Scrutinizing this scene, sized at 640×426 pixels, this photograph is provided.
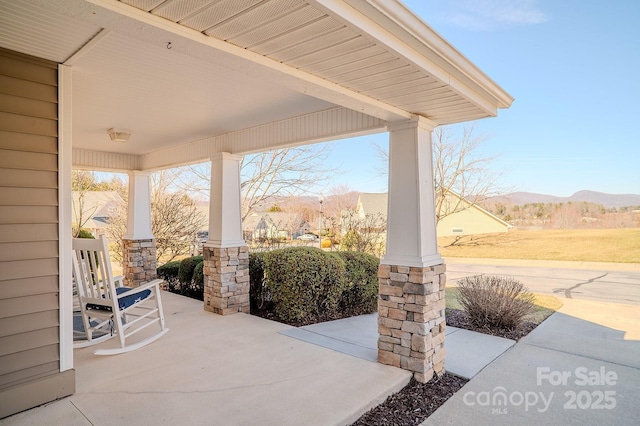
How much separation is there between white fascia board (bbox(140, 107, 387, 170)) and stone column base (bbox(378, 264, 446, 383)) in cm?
150

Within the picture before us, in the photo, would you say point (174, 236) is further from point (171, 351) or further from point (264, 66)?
point (264, 66)

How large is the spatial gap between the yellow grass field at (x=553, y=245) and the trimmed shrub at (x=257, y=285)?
10454 mm

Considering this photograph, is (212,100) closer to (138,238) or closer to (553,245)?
(138,238)

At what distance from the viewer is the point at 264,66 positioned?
212 centimetres

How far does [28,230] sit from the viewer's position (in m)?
2.50

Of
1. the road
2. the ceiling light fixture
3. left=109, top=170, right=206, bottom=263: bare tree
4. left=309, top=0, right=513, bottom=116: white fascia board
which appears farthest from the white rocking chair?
the road

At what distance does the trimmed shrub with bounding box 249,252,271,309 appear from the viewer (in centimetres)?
558

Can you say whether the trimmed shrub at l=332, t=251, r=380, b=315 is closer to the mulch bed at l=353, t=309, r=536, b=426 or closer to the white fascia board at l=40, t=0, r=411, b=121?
the mulch bed at l=353, t=309, r=536, b=426

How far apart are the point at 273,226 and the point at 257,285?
4.08m

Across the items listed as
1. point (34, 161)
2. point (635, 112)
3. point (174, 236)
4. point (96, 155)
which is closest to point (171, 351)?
point (34, 161)

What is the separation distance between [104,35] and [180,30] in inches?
37.5

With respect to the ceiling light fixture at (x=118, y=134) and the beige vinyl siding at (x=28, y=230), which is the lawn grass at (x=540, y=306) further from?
the ceiling light fixture at (x=118, y=134)

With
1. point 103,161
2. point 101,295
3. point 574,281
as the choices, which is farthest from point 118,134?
point 574,281

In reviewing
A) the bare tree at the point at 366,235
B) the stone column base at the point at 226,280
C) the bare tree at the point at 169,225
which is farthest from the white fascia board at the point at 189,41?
the bare tree at the point at 169,225
